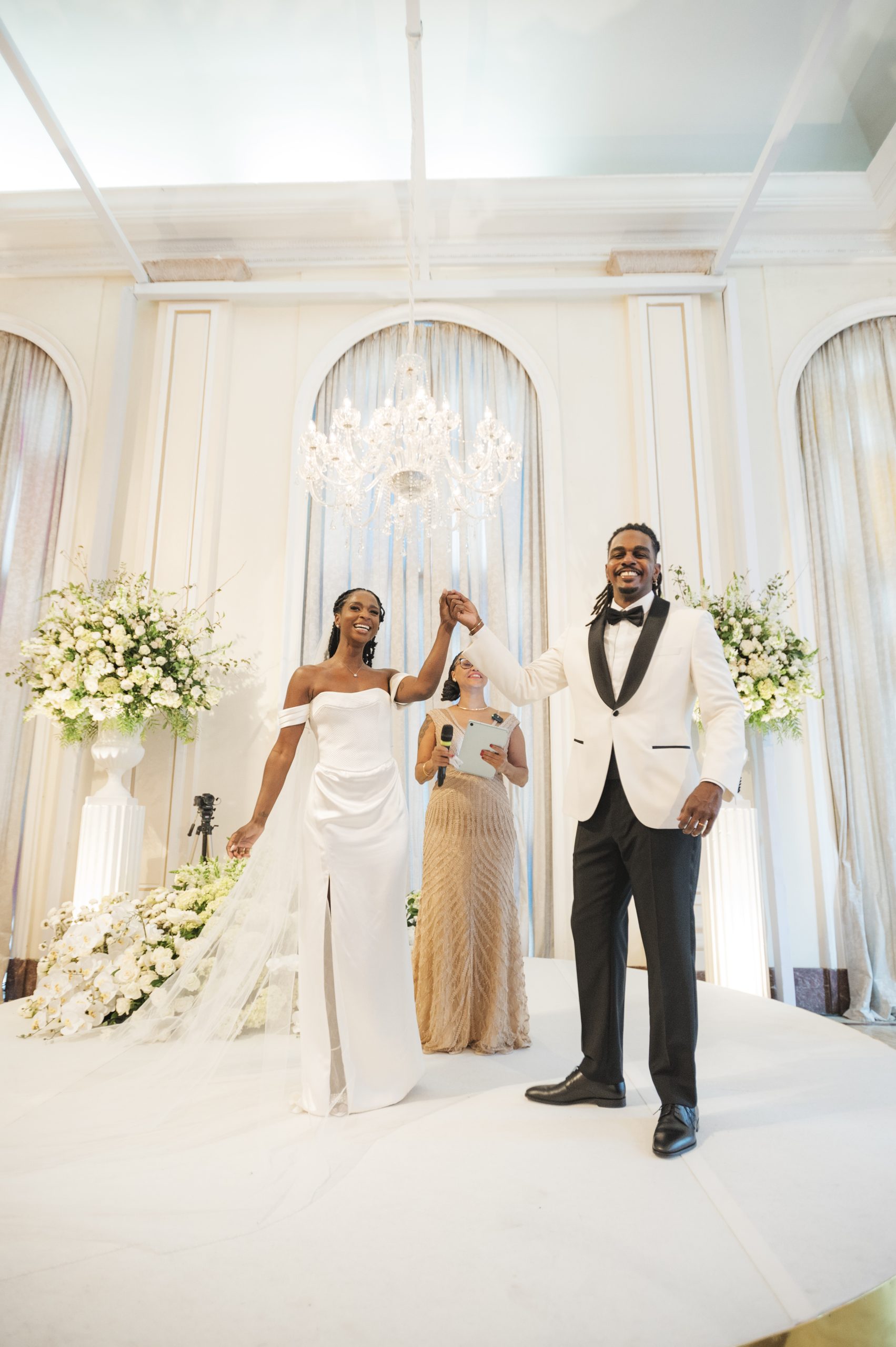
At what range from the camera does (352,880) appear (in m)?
3.04

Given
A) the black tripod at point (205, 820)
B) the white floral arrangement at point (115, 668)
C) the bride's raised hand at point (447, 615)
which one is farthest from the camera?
the black tripod at point (205, 820)

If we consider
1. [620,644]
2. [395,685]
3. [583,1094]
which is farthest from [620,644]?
[583,1094]

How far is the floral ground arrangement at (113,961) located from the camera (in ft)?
13.0

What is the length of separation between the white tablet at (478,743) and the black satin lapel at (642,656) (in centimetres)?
86

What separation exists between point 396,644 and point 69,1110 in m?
3.97

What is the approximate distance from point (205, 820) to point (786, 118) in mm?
6044

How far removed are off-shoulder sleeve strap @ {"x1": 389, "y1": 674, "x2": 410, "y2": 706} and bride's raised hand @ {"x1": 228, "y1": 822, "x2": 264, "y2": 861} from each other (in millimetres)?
722

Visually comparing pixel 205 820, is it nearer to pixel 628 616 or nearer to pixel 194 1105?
pixel 194 1105

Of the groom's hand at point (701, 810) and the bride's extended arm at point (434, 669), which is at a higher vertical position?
the bride's extended arm at point (434, 669)

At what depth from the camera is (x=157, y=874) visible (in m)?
5.98

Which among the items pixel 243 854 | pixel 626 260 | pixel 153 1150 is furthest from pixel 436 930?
pixel 626 260

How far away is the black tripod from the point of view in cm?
572

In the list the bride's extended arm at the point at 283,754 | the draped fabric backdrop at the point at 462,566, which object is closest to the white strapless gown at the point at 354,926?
the bride's extended arm at the point at 283,754

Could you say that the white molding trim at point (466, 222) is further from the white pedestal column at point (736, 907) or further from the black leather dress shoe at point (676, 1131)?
the black leather dress shoe at point (676, 1131)
